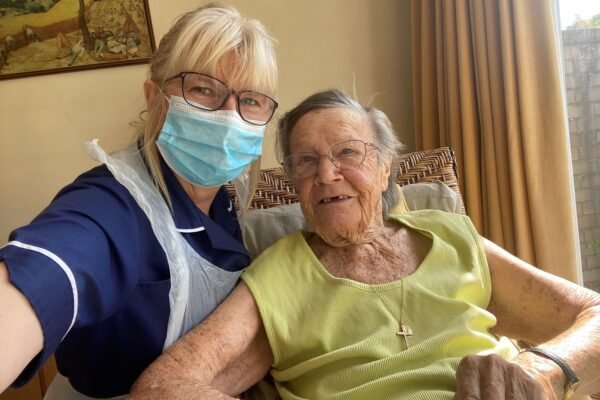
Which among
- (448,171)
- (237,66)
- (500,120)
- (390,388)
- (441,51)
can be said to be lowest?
(390,388)

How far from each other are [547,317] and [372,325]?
0.47 m

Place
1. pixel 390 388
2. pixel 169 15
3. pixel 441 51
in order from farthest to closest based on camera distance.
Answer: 1. pixel 169 15
2. pixel 441 51
3. pixel 390 388

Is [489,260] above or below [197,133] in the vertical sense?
below

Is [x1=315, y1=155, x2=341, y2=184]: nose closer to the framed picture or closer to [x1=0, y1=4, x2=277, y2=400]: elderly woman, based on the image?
[x1=0, y1=4, x2=277, y2=400]: elderly woman

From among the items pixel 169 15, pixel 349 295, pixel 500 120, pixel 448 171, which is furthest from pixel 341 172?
pixel 169 15

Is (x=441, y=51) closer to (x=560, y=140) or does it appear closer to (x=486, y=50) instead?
(x=486, y=50)

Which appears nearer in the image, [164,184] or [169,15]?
[164,184]

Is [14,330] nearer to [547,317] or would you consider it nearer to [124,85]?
[547,317]

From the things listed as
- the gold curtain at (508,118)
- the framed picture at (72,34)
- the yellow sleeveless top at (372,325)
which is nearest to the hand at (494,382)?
the yellow sleeveless top at (372,325)

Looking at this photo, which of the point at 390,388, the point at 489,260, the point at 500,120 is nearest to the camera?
the point at 390,388

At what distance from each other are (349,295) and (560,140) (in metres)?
1.14

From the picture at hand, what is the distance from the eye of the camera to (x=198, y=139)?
122 centimetres

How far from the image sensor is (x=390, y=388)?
1.14 m

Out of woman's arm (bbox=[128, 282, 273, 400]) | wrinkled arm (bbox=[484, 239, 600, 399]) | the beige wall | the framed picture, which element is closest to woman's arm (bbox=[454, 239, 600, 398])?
wrinkled arm (bbox=[484, 239, 600, 399])
